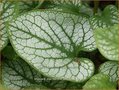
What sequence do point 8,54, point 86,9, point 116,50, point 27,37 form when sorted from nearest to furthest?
point 116,50 → point 27,37 → point 8,54 → point 86,9

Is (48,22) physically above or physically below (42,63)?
above

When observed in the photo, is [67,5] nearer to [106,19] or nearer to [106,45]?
[106,19]

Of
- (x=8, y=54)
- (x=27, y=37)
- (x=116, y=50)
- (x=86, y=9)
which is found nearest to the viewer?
(x=116, y=50)

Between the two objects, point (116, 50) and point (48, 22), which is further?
point (48, 22)

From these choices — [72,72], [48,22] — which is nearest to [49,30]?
[48,22]

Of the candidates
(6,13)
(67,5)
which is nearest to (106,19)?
(67,5)

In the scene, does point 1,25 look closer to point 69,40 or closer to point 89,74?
point 69,40

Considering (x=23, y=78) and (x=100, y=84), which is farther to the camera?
(x=23, y=78)

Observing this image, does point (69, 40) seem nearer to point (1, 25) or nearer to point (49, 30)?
point (49, 30)

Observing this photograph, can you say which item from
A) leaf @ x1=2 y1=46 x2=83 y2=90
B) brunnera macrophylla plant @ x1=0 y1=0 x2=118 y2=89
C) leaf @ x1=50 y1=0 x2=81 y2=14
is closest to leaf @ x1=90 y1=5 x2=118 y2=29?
brunnera macrophylla plant @ x1=0 y1=0 x2=118 y2=89
